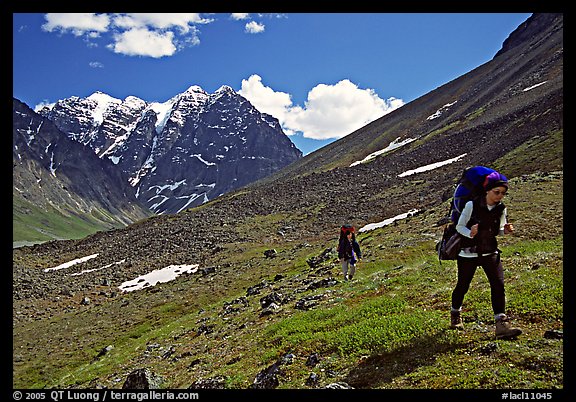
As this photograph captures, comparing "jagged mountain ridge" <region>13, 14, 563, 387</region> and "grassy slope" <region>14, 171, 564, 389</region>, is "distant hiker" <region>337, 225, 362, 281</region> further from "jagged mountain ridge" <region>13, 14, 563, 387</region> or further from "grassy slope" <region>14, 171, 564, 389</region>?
"jagged mountain ridge" <region>13, 14, 563, 387</region>

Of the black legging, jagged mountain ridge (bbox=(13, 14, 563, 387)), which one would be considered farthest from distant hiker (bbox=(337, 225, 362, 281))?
the black legging

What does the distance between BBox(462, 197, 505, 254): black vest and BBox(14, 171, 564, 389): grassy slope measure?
2.15 metres

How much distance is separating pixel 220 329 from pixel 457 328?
13.2 m

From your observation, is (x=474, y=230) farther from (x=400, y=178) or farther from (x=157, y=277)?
(x=400, y=178)

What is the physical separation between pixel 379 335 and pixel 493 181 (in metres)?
5.12

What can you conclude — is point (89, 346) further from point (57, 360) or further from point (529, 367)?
point (529, 367)

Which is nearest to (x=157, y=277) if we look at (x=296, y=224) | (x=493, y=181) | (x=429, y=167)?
(x=296, y=224)

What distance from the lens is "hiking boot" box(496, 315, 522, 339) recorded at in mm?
8562

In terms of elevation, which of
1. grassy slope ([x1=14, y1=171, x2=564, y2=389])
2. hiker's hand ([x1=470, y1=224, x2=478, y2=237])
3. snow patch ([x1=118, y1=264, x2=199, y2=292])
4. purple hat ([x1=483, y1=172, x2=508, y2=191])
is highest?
purple hat ([x1=483, y1=172, x2=508, y2=191])

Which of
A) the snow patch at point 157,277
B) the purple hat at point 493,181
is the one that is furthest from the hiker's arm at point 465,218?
the snow patch at point 157,277

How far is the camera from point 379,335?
10.5m

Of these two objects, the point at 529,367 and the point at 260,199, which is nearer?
the point at 529,367

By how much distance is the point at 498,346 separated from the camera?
27.3 ft
